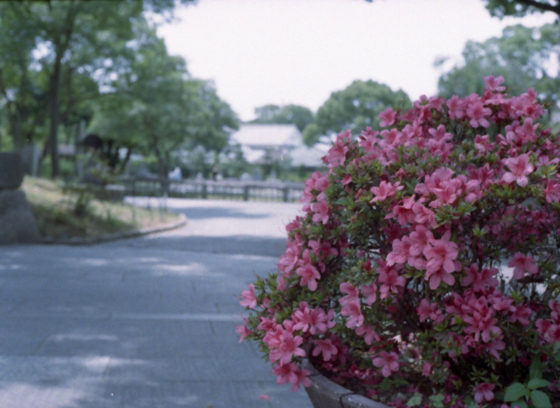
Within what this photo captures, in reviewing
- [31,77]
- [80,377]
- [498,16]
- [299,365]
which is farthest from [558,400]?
[31,77]

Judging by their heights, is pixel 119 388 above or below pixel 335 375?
below

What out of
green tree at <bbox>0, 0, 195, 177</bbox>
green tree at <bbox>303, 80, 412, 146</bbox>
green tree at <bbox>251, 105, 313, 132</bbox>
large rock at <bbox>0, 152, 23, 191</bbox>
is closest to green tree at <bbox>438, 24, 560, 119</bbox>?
green tree at <bbox>303, 80, 412, 146</bbox>

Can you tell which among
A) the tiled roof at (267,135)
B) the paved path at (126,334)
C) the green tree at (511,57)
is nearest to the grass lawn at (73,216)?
the paved path at (126,334)

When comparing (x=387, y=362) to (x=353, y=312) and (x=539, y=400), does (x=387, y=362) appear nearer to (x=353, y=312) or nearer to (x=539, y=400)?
(x=353, y=312)

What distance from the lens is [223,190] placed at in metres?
31.2

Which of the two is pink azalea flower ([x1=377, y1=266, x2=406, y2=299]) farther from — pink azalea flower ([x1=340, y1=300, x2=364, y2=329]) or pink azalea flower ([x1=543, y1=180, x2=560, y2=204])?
pink azalea flower ([x1=543, y1=180, x2=560, y2=204])

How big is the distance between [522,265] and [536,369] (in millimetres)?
407

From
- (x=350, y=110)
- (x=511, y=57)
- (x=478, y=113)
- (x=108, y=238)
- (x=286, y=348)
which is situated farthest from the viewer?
(x=511, y=57)

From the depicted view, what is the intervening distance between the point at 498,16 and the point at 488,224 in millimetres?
10852

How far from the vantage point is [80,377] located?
3.82m

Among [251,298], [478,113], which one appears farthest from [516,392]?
[478,113]

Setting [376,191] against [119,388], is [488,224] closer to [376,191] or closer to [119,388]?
[376,191]

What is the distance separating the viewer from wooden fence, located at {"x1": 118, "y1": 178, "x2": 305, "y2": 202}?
28.6m

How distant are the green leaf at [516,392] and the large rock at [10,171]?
944cm
